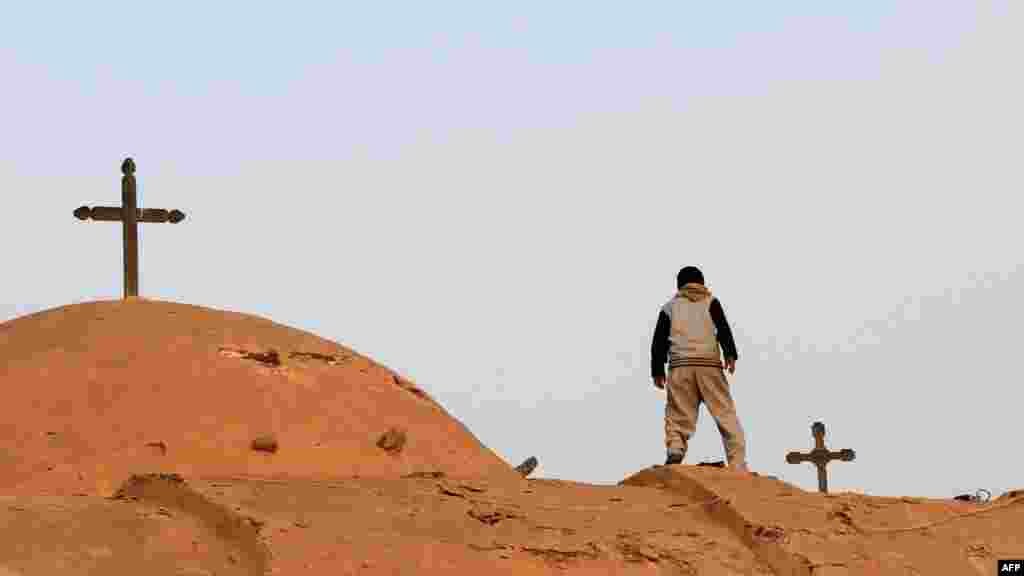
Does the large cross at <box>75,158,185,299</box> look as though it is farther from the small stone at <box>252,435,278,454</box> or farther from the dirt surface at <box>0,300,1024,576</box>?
the small stone at <box>252,435,278,454</box>

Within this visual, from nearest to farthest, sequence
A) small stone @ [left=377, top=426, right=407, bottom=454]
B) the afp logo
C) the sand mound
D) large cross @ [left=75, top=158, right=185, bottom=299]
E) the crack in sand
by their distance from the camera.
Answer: the crack in sand < the afp logo < the sand mound < small stone @ [left=377, top=426, right=407, bottom=454] < large cross @ [left=75, top=158, right=185, bottom=299]

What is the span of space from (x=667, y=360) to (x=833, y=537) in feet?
7.71

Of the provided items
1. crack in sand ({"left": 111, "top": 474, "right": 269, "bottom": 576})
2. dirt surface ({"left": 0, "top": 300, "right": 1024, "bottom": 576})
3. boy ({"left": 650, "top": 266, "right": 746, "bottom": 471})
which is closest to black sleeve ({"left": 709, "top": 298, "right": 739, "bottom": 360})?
boy ({"left": 650, "top": 266, "right": 746, "bottom": 471})

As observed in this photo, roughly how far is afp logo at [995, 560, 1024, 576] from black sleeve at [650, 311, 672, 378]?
8.41ft

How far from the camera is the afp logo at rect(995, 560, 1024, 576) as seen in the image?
33.9ft

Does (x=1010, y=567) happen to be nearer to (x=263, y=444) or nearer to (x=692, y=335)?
(x=692, y=335)

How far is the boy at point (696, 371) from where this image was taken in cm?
1171

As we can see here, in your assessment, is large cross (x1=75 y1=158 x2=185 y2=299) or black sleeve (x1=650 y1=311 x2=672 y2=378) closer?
black sleeve (x1=650 y1=311 x2=672 y2=378)

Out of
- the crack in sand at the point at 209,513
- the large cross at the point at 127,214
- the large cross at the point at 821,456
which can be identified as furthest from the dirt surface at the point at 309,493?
the large cross at the point at 821,456

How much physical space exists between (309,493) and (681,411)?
3.63m

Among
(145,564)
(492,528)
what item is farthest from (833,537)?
(145,564)

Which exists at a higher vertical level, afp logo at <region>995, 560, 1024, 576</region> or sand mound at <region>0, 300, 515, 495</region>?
sand mound at <region>0, 300, 515, 495</region>

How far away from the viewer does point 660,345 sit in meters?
11.9

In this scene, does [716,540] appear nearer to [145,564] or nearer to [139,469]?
[145,564]
